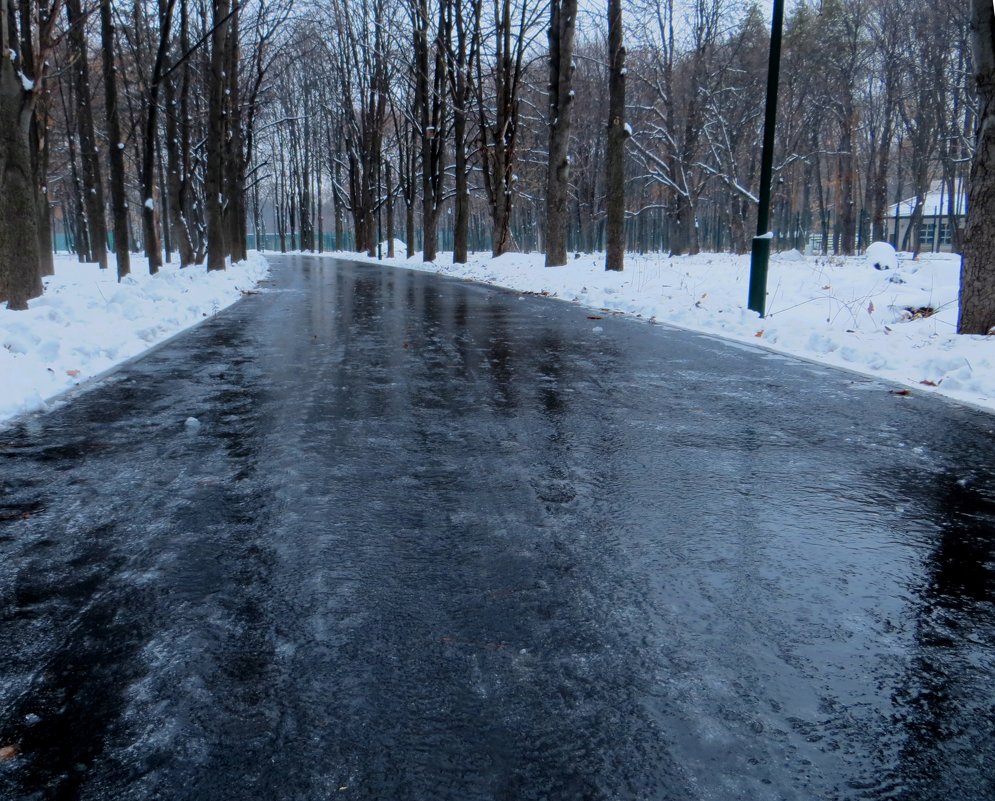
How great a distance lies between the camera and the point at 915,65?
43969mm

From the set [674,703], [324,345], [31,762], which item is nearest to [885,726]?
[674,703]

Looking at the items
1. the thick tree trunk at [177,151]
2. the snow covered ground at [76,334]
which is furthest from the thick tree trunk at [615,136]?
the thick tree trunk at [177,151]

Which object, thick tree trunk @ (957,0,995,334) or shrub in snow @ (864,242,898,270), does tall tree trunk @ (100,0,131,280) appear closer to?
thick tree trunk @ (957,0,995,334)

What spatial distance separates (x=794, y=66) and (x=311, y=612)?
5319cm

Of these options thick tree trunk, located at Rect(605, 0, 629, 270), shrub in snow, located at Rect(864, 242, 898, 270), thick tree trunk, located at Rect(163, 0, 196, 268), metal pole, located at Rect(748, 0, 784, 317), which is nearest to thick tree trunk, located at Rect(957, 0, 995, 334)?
metal pole, located at Rect(748, 0, 784, 317)

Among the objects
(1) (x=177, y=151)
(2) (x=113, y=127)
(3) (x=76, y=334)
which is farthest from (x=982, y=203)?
(1) (x=177, y=151)

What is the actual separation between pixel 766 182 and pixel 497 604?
11087 mm

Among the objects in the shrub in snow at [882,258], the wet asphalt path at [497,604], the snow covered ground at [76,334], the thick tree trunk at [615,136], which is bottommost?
the wet asphalt path at [497,604]

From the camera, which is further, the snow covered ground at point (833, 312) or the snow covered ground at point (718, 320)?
the snow covered ground at point (833, 312)

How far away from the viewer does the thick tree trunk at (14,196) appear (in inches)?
477

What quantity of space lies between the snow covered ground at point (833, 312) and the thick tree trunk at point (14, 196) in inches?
385

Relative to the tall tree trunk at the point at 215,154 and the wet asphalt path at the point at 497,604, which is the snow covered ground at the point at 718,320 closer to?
the wet asphalt path at the point at 497,604

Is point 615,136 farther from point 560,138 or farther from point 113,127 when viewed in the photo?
point 113,127

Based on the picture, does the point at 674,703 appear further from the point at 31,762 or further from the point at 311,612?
the point at 31,762
